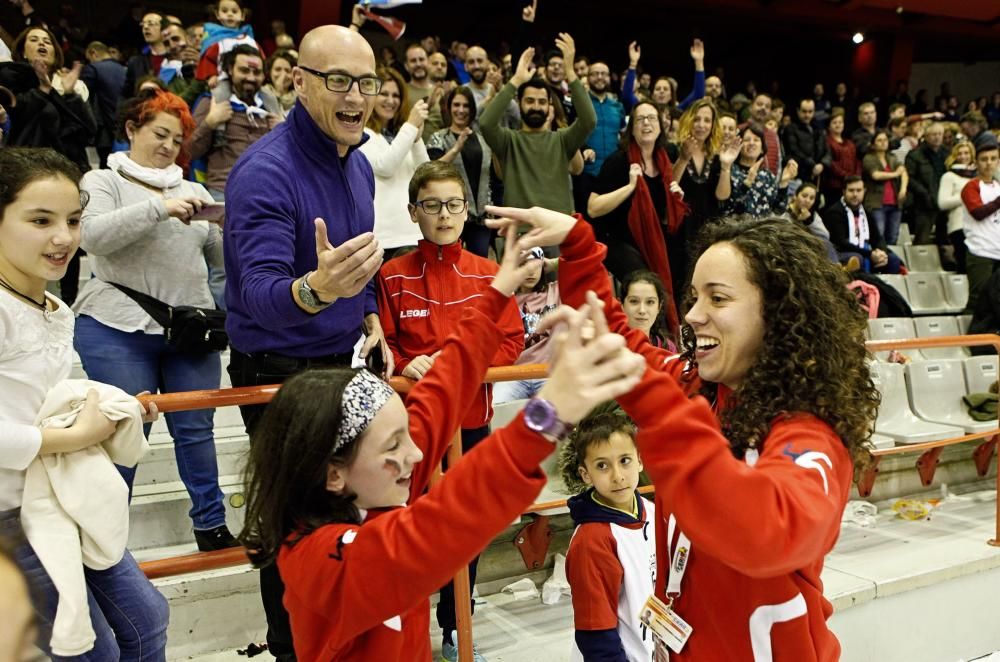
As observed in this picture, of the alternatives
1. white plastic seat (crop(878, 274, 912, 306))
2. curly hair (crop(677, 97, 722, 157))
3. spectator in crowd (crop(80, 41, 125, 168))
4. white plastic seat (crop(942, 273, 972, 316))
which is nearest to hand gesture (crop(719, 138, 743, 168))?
curly hair (crop(677, 97, 722, 157))

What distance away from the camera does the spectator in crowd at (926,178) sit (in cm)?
871

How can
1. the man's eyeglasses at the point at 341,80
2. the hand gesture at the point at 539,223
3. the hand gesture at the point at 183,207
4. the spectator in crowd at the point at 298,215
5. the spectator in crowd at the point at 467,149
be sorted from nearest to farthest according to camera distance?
the hand gesture at the point at 539,223 < the spectator in crowd at the point at 298,215 < the man's eyeglasses at the point at 341,80 < the hand gesture at the point at 183,207 < the spectator in crowd at the point at 467,149

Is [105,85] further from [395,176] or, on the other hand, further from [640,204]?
[640,204]

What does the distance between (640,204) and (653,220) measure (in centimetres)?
13

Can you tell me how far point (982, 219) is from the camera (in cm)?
723

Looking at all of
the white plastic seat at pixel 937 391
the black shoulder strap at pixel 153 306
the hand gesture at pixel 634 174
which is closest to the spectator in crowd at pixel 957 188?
the white plastic seat at pixel 937 391

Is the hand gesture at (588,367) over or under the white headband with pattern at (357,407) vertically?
over

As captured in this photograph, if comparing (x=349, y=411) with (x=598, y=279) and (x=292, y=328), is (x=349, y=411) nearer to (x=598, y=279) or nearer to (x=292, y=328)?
(x=598, y=279)

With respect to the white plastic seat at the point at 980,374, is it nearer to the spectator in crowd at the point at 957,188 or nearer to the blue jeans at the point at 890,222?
the spectator in crowd at the point at 957,188

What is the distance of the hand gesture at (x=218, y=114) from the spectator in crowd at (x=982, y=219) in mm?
6372

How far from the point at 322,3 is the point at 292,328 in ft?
33.0

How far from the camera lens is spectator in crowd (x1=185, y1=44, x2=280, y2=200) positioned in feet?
13.5

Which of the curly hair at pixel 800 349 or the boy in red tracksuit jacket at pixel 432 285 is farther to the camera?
the boy in red tracksuit jacket at pixel 432 285

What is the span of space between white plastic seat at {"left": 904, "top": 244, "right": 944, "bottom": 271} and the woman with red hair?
24.9 ft
